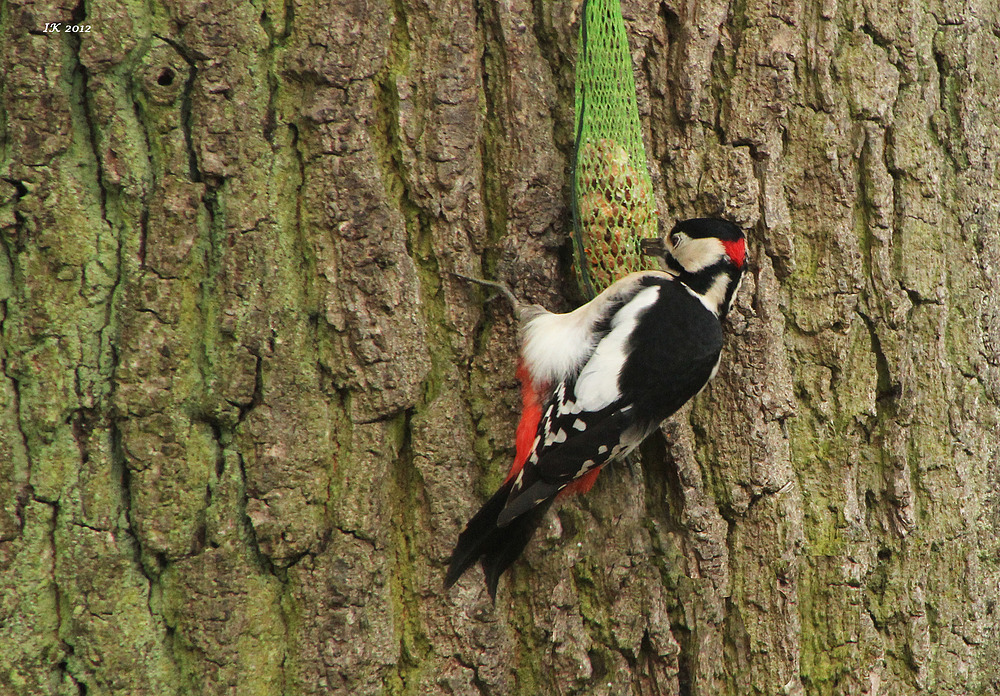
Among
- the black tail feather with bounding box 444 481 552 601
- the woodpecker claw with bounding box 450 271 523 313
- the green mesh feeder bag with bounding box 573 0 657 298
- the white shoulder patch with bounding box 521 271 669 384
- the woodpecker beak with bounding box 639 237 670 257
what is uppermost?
the green mesh feeder bag with bounding box 573 0 657 298

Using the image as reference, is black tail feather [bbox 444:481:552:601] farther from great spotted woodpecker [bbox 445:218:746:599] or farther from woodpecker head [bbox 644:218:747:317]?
woodpecker head [bbox 644:218:747:317]

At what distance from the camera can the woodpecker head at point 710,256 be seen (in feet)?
6.79

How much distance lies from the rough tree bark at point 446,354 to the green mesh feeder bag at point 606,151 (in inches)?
2.8

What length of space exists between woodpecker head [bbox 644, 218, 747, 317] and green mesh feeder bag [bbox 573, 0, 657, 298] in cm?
10

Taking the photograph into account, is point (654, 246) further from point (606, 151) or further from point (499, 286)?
point (499, 286)

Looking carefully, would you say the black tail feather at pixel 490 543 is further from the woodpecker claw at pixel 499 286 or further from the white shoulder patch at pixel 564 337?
the woodpecker claw at pixel 499 286

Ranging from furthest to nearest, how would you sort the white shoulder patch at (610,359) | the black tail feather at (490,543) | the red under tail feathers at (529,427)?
the white shoulder patch at (610,359), the red under tail feathers at (529,427), the black tail feather at (490,543)

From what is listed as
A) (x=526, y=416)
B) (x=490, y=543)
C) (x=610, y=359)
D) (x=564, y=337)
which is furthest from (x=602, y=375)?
(x=490, y=543)

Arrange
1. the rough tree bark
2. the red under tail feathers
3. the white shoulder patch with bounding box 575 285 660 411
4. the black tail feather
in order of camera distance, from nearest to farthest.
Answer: the rough tree bark, the black tail feather, the red under tail feathers, the white shoulder patch with bounding box 575 285 660 411

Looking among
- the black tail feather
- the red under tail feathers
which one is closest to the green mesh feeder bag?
the red under tail feathers

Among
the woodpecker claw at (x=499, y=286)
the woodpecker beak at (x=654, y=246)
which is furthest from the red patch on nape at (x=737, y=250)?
the woodpecker claw at (x=499, y=286)

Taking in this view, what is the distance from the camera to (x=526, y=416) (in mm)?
2057

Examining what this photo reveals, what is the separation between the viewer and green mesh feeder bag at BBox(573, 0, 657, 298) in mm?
2000

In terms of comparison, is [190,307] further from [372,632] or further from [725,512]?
[725,512]
